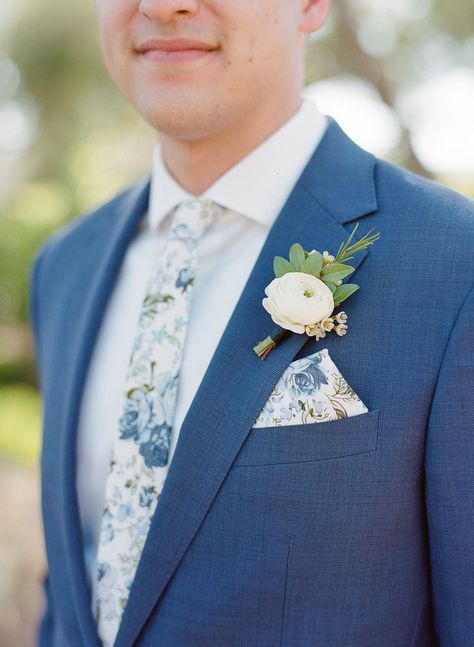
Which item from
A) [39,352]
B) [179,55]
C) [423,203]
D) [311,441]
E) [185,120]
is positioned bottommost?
[39,352]

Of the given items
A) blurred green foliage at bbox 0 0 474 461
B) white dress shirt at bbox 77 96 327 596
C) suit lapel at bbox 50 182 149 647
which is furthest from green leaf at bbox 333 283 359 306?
blurred green foliage at bbox 0 0 474 461

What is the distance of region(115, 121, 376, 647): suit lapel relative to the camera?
159 centimetres

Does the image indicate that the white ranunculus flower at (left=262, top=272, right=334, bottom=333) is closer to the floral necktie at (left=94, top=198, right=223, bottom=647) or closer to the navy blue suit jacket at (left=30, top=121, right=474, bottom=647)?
the navy blue suit jacket at (left=30, top=121, right=474, bottom=647)

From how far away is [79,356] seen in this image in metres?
2.02

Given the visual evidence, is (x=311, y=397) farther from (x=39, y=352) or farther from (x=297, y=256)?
(x=39, y=352)

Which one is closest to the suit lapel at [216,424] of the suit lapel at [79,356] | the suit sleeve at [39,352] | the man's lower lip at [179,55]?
the suit lapel at [79,356]

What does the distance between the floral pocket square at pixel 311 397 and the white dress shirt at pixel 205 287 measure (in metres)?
0.27

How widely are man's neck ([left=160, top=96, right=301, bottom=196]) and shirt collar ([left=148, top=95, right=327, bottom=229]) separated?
0.02m

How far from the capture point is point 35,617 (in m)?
3.95

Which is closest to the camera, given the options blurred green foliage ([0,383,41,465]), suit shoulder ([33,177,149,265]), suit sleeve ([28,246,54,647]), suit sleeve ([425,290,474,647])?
suit sleeve ([425,290,474,647])

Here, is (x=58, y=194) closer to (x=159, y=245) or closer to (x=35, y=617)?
(x=35, y=617)

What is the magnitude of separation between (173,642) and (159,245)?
3.40 feet

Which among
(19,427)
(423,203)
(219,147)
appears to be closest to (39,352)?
(219,147)

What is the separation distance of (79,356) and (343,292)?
793 mm
